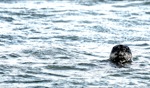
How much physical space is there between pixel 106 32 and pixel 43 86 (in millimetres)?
6465

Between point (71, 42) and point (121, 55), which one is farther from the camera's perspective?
point (71, 42)

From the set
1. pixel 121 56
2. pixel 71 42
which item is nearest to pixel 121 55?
pixel 121 56

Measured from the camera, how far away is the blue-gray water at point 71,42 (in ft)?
50.1

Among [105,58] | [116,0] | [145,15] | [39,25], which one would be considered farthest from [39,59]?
[116,0]

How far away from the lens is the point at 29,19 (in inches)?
869

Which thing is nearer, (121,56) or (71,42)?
(121,56)

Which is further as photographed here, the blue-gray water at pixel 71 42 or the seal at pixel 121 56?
the seal at pixel 121 56

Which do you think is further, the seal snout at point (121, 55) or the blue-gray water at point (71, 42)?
the seal snout at point (121, 55)

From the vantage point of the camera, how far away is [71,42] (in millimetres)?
19047

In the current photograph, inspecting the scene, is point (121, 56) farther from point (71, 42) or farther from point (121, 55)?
point (71, 42)

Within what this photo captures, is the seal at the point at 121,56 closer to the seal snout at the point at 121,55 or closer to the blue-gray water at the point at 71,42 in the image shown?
the seal snout at the point at 121,55

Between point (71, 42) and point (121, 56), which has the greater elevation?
point (71, 42)

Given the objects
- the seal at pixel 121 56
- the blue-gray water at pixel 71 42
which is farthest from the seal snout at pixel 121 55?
the blue-gray water at pixel 71 42

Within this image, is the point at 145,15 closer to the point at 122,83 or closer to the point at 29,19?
the point at 29,19
